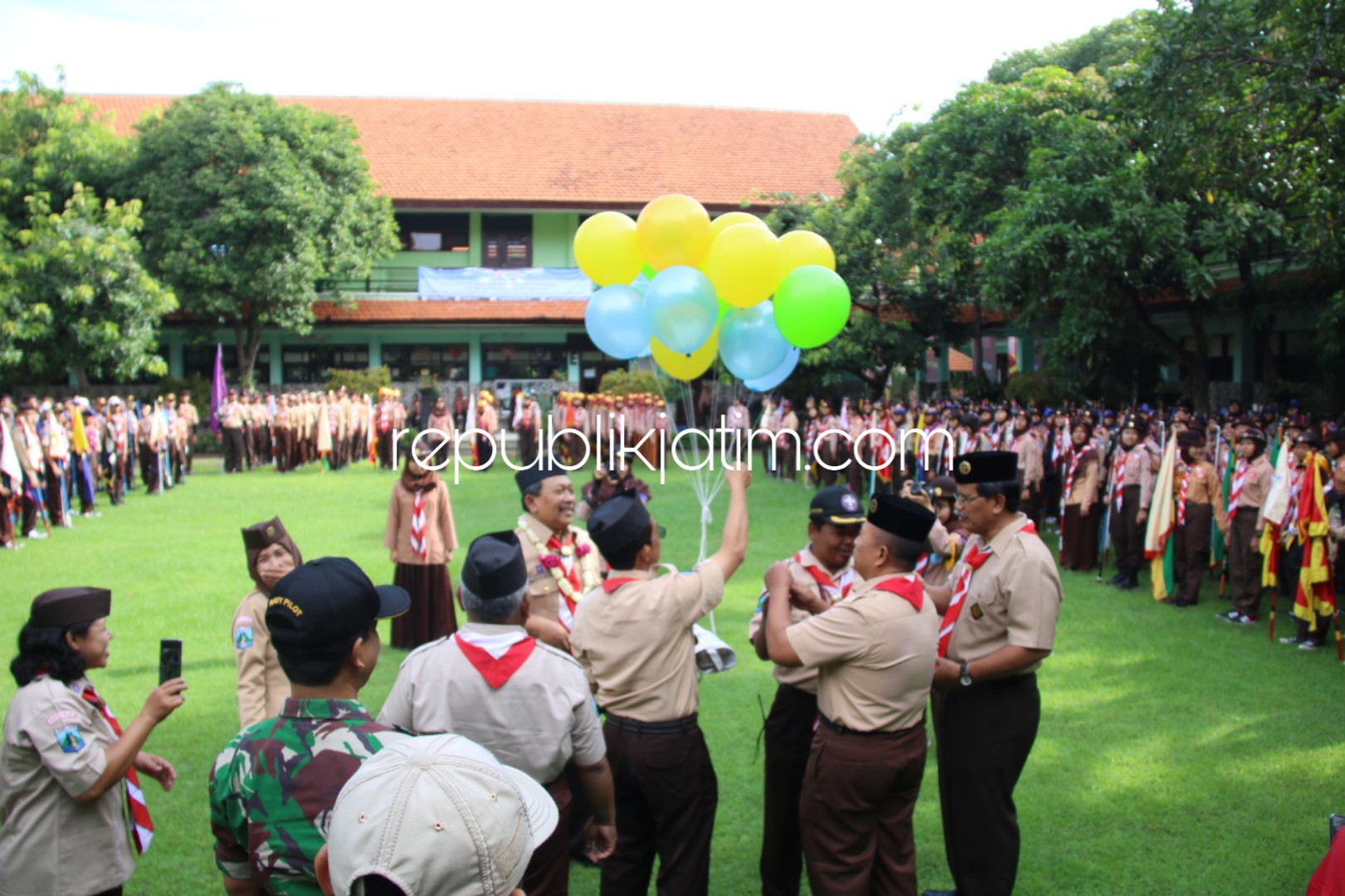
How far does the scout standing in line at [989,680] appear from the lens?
12.9ft

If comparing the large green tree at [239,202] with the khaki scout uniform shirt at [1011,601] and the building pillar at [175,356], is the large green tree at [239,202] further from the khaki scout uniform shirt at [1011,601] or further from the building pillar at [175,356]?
the khaki scout uniform shirt at [1011,601]

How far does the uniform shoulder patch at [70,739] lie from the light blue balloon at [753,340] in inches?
181

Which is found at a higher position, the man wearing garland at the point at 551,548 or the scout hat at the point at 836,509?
the scout hat at the point at 836,509

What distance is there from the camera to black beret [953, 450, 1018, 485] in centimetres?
407

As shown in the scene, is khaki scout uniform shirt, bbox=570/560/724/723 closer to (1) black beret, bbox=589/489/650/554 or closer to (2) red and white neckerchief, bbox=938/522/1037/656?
(1) black beret, bbox=589/489/650/554

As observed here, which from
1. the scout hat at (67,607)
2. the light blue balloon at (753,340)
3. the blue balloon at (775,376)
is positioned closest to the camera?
the scout hat at (67,607)

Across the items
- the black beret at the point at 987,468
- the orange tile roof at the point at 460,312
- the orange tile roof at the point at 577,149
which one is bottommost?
the black beret at the point at 987,468

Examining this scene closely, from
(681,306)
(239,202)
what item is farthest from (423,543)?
(239,202)

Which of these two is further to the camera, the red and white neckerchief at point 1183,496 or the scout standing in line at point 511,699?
the red and white neckerchief at point 1183,496

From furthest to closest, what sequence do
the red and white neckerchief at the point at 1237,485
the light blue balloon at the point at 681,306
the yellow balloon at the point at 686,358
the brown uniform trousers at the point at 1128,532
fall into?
the brown uniform trousers at the point at 1128,532 < the red and white neckerchief at the point at 1237,485 < the yellow balloon at the point at 686,358 < the light blue balloon at the point at 681,306

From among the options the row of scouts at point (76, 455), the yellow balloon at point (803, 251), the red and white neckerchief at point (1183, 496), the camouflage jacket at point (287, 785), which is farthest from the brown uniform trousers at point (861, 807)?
the row of scouts at point (76, 455)

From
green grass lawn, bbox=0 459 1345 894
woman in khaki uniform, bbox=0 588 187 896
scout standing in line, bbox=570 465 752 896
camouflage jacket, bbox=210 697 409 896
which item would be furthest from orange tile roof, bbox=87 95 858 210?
camouflage jacket, bbox=210 697 409 896

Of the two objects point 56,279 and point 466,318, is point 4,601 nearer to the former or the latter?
point 56,279

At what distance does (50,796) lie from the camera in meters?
3.25
